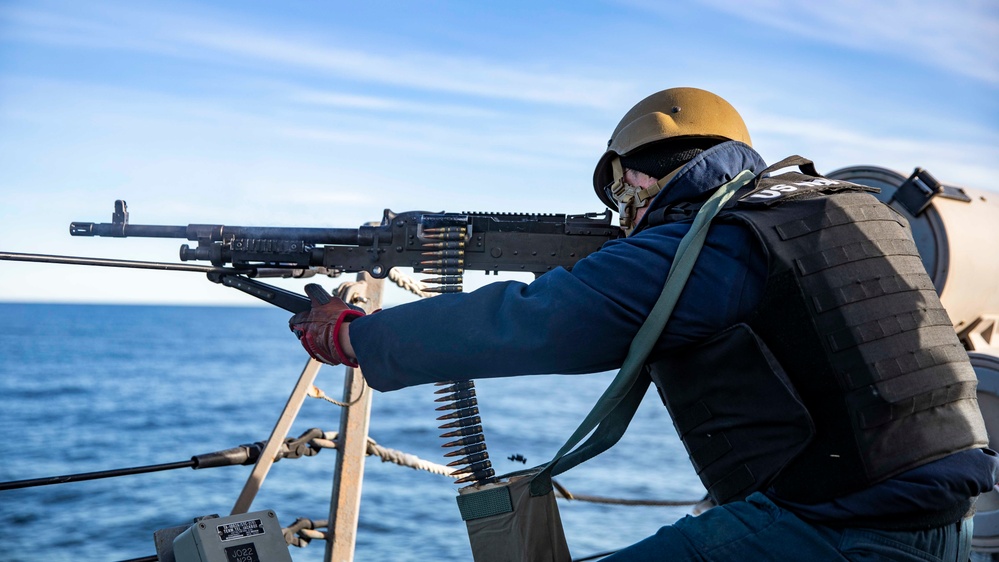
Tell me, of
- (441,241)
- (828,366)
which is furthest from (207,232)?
(828,366)

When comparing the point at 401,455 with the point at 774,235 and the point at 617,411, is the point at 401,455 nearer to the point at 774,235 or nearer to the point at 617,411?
the point at 617,411

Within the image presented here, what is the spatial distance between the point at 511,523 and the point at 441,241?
1.49m

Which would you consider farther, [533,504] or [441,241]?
[441,241]

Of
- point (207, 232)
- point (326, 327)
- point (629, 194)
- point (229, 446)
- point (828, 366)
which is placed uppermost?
point (629, 194)

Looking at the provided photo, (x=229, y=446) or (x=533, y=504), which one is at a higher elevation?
(x=533, y=504)

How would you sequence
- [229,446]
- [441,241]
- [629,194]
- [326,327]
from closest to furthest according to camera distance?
1. [326,327]
2. [629,194]
3. [441,241]
4. [229,446]

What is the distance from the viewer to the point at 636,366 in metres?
2.37

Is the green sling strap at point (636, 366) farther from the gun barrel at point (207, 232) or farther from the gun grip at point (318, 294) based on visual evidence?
the gun barrel at point (207, 232)

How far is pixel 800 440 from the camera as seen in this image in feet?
7.58

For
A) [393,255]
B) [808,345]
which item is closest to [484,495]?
[808,345]

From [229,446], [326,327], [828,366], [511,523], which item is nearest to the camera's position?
[828,366]

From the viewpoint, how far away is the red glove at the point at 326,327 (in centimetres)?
280

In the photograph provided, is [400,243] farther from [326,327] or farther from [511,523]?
[511,523]

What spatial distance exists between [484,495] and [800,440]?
2.91 feet
